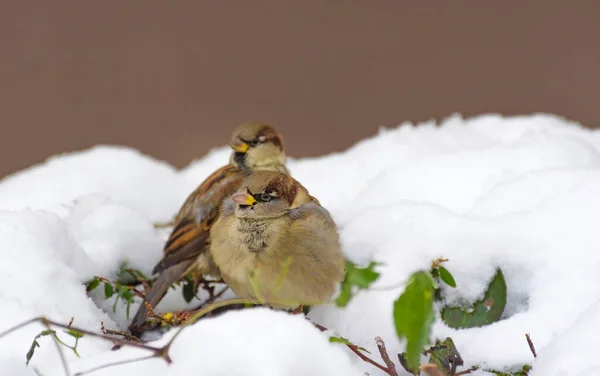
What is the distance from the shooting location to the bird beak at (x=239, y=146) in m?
2.42

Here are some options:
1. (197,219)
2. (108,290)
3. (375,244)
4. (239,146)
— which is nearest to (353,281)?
(375,244)

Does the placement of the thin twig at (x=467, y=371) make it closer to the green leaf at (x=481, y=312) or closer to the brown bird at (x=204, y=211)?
the green leaf at (x=481, y=312)

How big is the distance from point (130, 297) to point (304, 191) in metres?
0.48

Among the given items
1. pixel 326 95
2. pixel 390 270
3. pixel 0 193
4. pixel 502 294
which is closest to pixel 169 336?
pixel 390 270

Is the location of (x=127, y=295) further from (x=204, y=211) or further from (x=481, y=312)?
(x=481, y=312)

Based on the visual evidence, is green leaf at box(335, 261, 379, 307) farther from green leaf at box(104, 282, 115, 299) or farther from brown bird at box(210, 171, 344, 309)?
green leaf at box(104, 282, 115, 299)

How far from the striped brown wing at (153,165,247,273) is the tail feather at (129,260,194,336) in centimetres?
2

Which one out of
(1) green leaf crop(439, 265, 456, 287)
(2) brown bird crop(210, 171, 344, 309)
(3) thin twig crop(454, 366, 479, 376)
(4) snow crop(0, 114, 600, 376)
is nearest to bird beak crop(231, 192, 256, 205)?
(2) brown bird crop(210, 171, 344, 309)

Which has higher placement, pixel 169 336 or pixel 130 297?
pixel 169 336

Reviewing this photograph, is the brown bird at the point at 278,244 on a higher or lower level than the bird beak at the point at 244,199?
lower

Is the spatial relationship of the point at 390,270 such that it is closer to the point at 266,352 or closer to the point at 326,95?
the point at 266,352

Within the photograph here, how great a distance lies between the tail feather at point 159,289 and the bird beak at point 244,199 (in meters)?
0.32

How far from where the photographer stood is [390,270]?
170cm

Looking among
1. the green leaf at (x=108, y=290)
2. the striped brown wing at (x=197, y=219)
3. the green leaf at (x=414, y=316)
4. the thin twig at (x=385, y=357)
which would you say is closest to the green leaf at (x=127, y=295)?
the green leaf at (x=108, y=290)
